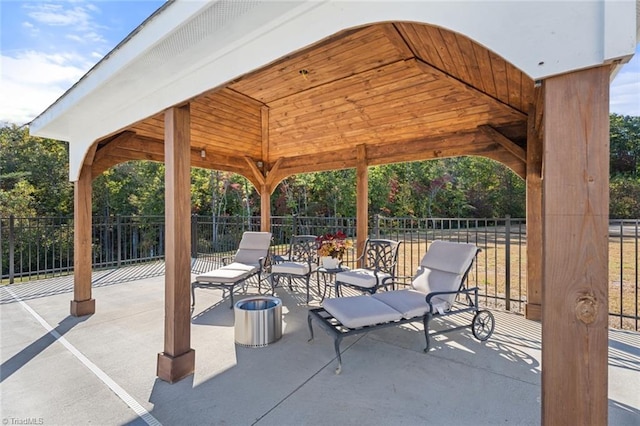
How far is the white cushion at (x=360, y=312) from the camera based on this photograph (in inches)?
113

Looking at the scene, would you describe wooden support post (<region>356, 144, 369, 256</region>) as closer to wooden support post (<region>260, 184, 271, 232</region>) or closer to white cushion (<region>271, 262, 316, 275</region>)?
white cushion (<region>271, 262, 316, 275</region>)

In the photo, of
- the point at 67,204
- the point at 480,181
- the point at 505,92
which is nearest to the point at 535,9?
the point at 505,92

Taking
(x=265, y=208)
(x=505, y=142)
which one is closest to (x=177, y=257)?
(x=505, y=142)

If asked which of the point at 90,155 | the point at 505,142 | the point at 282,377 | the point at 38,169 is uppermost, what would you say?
the point at 38,169

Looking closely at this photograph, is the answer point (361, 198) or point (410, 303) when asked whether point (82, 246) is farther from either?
point (361, 198)

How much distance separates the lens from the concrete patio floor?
2131 mm

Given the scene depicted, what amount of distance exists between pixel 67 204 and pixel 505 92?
18997 millimetres

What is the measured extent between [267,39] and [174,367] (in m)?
2.71

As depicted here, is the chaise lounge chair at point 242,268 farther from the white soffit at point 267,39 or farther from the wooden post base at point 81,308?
the white soffit at point 267,39

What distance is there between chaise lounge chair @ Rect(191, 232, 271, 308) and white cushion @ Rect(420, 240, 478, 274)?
2.81 m

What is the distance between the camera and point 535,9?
4.02ft

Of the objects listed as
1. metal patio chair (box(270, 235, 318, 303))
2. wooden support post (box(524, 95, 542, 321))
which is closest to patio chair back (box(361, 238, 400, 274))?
metal patio chair (box(270, 235, 318, 303))

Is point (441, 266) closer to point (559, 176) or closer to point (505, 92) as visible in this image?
point (505, 92)

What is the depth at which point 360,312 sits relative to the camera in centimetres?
296
